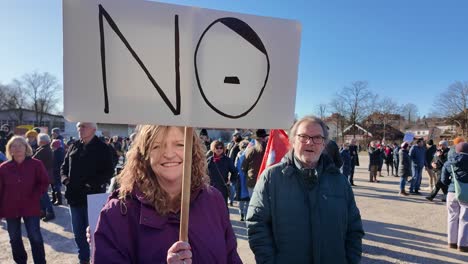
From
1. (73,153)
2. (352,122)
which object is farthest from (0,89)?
(73,153)

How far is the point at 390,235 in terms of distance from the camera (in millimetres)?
6289

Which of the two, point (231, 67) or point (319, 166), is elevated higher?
point (231, 67)

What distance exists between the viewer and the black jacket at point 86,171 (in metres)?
4.14

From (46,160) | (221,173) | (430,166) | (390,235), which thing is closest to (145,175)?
(221,173)

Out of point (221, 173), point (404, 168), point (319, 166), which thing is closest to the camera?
point (319, 166)

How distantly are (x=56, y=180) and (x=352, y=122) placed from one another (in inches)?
1796

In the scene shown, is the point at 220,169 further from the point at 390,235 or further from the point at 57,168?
the point at 57,168

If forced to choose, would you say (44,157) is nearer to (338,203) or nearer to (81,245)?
(81,245)

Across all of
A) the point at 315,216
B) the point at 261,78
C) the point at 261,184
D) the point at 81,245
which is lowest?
the point at 81,245

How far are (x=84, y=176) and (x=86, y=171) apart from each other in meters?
0.07

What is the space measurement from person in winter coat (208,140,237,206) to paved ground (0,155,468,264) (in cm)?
98

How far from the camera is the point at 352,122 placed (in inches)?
1890

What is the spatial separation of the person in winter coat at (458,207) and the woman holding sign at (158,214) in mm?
5419

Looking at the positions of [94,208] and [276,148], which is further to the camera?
[276,148]
